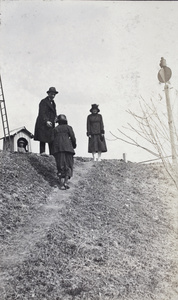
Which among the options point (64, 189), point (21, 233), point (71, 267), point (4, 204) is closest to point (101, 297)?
point (71, 267)

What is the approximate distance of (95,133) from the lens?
40.5ft

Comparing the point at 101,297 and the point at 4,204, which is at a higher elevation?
the point at 4,204

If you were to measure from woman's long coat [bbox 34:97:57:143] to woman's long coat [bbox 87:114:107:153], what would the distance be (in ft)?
6.99

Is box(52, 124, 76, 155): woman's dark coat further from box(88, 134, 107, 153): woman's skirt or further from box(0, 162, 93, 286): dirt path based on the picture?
box(88, 134, 107, 153): woman's skirt

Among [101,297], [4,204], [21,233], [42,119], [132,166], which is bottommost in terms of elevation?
[101,297]

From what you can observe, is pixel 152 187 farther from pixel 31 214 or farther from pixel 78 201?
pixel 31 214

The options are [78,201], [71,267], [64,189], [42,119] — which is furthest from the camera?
[42,119]

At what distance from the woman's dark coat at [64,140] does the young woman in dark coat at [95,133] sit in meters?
3.15

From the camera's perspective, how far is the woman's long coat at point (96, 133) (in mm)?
12336

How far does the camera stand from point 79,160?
1252 centimetres

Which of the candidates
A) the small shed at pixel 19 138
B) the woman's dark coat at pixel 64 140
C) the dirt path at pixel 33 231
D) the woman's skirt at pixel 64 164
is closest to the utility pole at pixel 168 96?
the dirt path at pixel 33 231

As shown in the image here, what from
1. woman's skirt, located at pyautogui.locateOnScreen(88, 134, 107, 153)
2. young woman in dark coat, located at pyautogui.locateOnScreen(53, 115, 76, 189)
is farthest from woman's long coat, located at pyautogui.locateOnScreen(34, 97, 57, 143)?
woman's skirt, located at pyautogui.locateOnScreen(88, 134, 107, 153)

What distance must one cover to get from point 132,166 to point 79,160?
187 cm

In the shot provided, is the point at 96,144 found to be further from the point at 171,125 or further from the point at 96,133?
the point at 171,125
